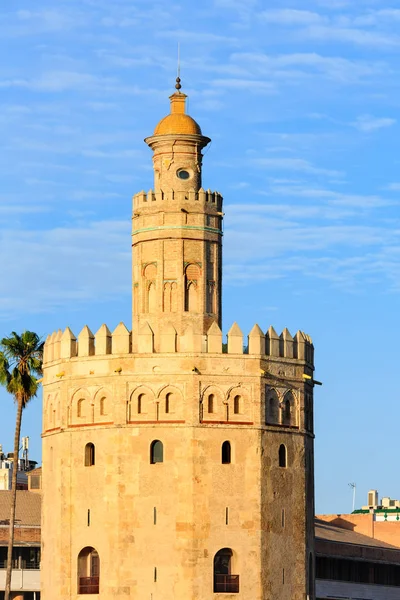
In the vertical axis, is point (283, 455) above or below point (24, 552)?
above

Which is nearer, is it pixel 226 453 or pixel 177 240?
pixel 226 453

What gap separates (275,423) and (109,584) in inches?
371

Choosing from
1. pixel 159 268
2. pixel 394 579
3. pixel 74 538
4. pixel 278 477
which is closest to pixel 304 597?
pixel 278 477

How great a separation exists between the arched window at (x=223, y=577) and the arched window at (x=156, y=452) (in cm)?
438

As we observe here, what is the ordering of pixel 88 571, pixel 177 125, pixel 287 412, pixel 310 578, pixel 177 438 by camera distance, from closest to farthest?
1. pixel 177 438
2. pixel 88 571
3. pixel 287 412
4. pixel 310 578
5. pixel 177 125

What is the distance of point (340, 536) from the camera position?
99062 mm

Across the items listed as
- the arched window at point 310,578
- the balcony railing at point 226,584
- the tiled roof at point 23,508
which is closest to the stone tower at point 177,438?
the balcony railing at point 226,584

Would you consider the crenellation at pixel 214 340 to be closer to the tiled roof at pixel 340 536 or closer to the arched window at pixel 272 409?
the arched window at pixel 272 409

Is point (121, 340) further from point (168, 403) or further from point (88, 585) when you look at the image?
point (88, 585)

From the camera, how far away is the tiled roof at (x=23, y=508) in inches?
3585

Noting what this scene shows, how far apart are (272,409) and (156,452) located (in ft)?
17.4

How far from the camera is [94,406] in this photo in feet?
233

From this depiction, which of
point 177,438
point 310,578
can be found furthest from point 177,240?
point 310,578

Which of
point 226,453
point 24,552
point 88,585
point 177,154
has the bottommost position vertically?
point 88,585
